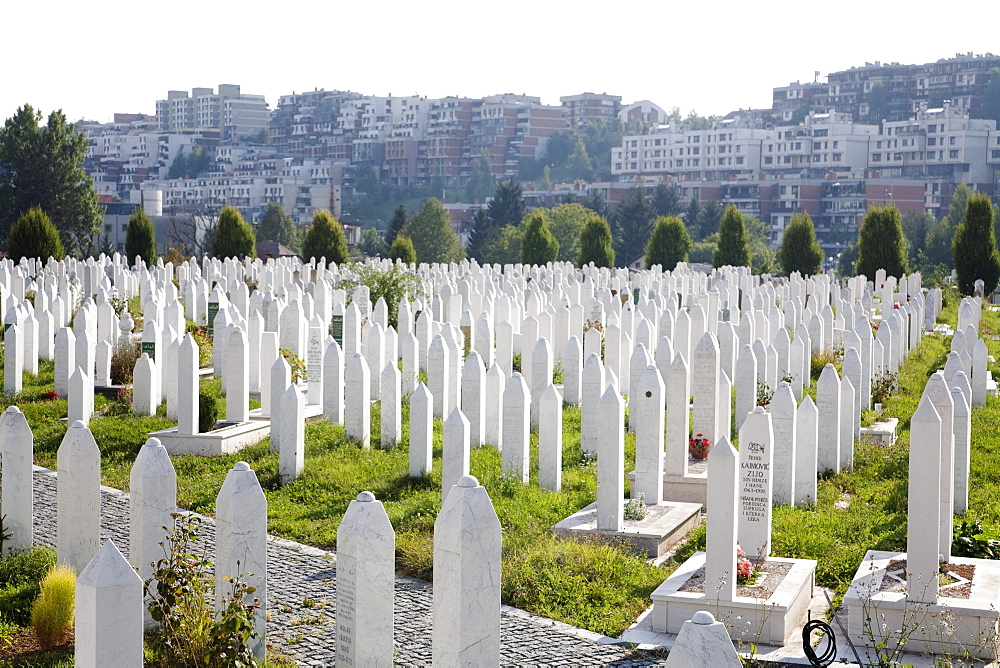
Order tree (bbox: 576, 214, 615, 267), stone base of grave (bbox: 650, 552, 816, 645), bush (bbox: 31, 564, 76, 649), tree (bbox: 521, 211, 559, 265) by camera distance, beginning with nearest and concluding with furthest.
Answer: bush (bbox: 31, 564, 76, 649) → stone base of grave (bbox: 650, 552, 816, 645) → tree (bbox: 521, 211, 559, 265) → tree (bbox: 576, 214, 615, 267)

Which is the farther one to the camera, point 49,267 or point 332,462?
point 49,267

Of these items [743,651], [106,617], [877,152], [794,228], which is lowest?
[743,651]

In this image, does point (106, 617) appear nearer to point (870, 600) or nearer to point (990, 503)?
point (870, 600)

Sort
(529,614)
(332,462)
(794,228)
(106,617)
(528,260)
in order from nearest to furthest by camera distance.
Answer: (106,617), (529,614), (332,462), (794,228), (528,260)

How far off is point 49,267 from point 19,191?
105 feet

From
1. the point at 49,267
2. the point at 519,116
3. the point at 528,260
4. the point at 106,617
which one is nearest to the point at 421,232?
the point at 528,260

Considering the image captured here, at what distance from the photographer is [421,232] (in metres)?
88.1

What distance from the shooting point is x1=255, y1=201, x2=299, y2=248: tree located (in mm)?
93375

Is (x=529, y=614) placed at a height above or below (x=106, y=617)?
below

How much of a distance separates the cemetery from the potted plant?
32mm

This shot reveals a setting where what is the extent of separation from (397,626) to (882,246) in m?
33.0

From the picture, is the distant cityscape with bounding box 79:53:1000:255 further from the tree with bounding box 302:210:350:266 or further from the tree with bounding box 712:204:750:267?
the tree with bounding box 302:210:350:266

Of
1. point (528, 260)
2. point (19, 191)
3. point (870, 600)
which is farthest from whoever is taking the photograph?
point (19, 191)

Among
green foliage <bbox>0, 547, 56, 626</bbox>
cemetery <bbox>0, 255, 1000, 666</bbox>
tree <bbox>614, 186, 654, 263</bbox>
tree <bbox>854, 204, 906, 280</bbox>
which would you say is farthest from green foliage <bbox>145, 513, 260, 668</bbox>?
tree <bbox>614, 186, 654, 263</bbox>
